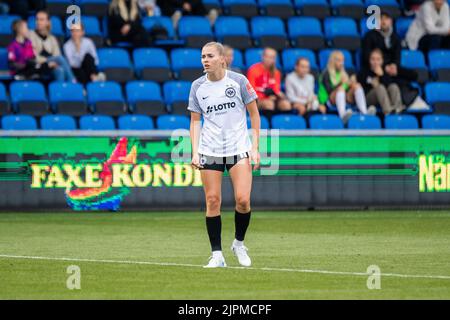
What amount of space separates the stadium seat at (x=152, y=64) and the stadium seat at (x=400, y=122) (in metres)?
4.32

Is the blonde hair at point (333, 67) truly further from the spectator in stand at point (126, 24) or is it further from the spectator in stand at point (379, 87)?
the spectator in stand at point (126, 24)

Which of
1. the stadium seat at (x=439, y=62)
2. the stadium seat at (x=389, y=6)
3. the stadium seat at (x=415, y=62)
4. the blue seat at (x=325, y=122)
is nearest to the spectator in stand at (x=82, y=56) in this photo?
the blue seat at (x=325, y=122)

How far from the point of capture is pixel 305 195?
20.3 m

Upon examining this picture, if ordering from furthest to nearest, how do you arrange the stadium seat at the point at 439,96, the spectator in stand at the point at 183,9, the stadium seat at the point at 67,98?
the spectator in stand at the point at 183,9 < the stadium seat at the point at 439,96 < the stadium seat at the point at 67,98

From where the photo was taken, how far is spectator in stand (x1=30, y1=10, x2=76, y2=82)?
2170 centimetres

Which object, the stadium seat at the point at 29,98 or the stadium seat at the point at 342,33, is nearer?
the stadium seat at the point at 29,98

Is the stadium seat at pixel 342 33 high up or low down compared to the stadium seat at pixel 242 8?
down

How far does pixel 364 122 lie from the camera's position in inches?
870

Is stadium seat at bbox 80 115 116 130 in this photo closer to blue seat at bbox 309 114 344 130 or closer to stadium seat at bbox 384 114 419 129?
blue seat at bbox 309 114 344 130

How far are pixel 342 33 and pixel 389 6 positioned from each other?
171 cm

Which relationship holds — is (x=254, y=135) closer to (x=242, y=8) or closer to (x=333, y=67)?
(x=333, y=67)

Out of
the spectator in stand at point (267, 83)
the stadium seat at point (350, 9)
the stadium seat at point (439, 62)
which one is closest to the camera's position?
the spectator in stand at point (267, 83)

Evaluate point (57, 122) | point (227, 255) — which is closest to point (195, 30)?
point (57, 122)

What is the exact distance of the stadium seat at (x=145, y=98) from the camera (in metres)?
21.8
